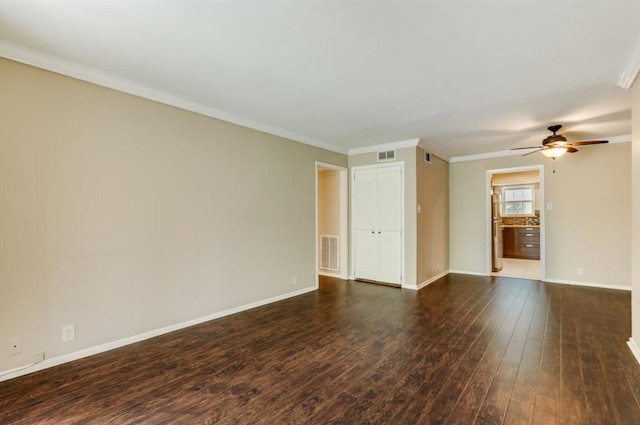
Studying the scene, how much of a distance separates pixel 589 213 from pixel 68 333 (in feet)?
24.2

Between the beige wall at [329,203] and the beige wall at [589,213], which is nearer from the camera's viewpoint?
the beige wall at [589,213]

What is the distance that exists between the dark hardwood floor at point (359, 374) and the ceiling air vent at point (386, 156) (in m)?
2.63

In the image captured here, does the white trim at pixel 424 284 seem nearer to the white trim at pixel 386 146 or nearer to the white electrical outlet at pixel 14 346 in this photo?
the white trim at pixel 386 146

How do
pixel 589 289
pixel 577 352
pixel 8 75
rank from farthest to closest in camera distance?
pixel 589 289, pixel 577 352, pixel 8 75

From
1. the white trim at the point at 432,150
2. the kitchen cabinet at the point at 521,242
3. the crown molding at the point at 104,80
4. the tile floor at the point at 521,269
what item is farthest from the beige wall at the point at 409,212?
the kitchen cabinet at the point at 521,242

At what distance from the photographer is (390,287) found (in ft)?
17.2

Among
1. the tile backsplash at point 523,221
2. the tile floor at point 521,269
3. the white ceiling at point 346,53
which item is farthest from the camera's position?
the tile backsplash at point 523,221

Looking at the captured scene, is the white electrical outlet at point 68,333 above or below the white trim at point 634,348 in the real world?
above

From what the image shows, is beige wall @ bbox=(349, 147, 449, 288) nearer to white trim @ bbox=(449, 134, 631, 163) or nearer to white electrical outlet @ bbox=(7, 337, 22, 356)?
white trim @ bbox=(449, 134, 631, 163)

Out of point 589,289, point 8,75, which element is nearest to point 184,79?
point 8,75

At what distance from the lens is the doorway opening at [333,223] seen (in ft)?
19.2

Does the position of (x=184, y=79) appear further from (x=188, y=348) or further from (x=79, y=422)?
(x=79, y=422)

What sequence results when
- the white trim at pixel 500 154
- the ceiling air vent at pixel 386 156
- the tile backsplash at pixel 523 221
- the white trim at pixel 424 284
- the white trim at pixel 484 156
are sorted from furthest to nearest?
the tile backsplash at pixel 523 221, the white trim at pixel 484 156, the ceiling air vent at pixel 386 156, the white trim at pixel 424 284, the white trim at pixel 500 154

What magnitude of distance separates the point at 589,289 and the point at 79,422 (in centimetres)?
671
